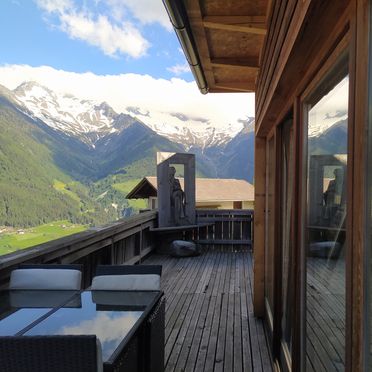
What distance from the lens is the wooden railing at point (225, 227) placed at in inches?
321

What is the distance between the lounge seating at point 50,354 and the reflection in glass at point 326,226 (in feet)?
2.40

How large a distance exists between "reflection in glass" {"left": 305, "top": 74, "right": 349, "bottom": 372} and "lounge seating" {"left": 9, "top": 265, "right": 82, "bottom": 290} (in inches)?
56.2

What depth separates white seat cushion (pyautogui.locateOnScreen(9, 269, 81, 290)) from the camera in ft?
7.81

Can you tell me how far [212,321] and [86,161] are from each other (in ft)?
337

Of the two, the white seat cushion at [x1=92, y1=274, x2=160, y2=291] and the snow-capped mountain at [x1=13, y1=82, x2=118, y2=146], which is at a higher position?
the snow-capped mountain at [x1=13, y1=82, x2=118, y2=146]

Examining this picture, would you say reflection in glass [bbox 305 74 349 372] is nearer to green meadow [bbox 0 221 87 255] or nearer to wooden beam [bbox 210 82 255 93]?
wooden beam [bbox 210 82 255 93]

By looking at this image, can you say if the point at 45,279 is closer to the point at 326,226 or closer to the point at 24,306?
the point at 24,306

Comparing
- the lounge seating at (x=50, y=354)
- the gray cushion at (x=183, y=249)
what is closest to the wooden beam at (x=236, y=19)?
the lounge seating at (x=50, y=354)

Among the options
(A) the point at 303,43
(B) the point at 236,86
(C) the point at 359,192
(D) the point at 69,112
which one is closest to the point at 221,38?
(B) the point at 236,86

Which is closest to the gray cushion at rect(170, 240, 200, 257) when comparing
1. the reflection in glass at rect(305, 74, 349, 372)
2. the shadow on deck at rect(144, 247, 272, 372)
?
the shadow on deck at rect(144, 247, 272, 372)

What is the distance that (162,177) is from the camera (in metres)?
7.51

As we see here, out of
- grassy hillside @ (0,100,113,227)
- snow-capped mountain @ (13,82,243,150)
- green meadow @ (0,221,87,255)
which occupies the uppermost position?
snow-capped mountain @ (13,82,243,150)

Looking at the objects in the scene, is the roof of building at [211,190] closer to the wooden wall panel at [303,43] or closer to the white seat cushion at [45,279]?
the white seat cushion at [45,279]

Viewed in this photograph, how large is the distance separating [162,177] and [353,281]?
261 inches
